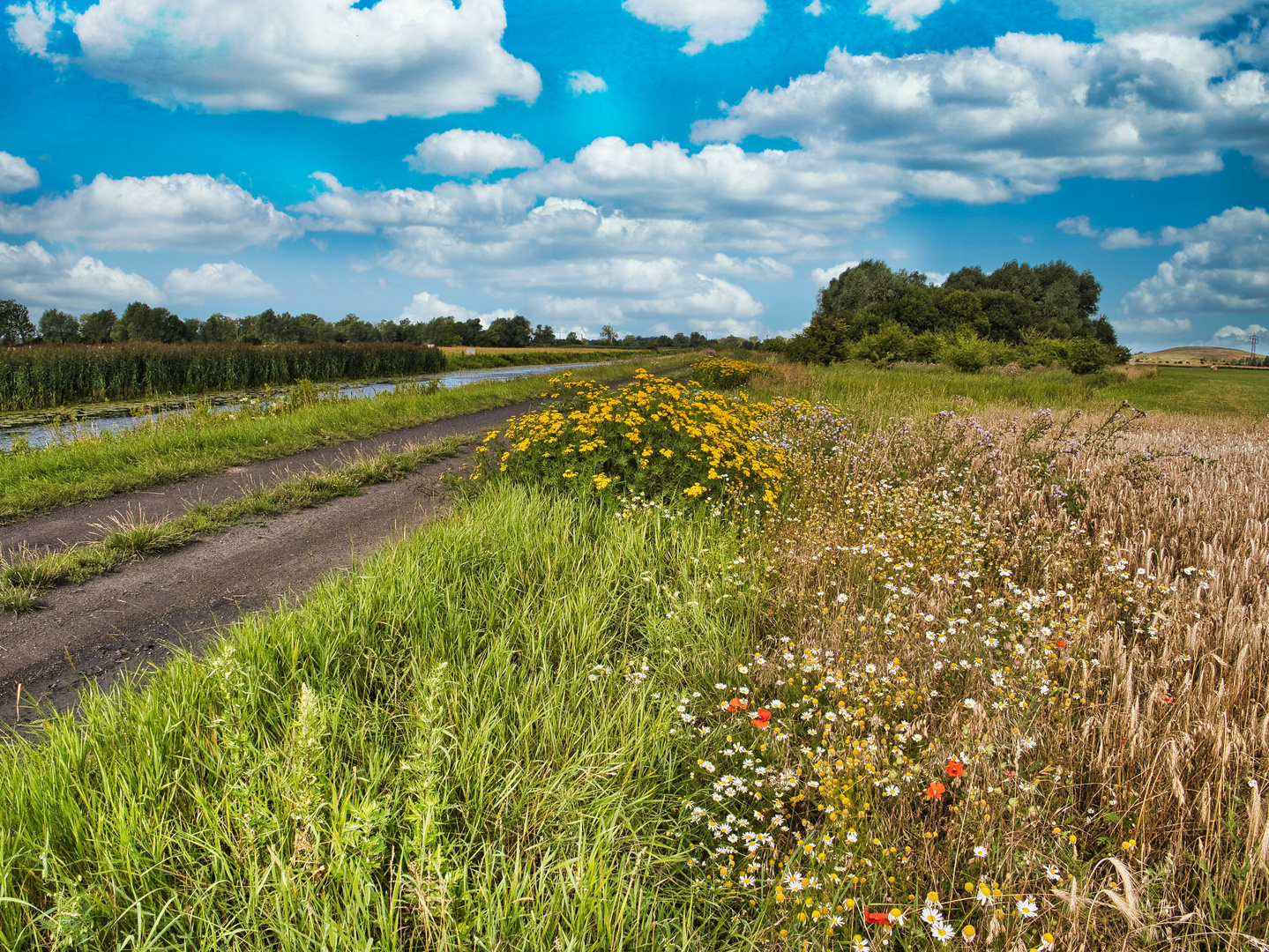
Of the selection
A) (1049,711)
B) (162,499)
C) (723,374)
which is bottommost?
(1049,711)

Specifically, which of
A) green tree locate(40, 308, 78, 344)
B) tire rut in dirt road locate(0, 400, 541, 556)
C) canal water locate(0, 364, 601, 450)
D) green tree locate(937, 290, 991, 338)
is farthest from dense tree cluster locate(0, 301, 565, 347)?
green tree locate(937, 290, 991, 338)

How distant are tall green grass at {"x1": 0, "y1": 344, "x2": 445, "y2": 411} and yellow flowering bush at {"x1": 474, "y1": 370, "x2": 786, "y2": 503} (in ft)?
82.0

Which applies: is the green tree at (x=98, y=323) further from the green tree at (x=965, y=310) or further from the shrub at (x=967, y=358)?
the green tree at (x=965, y=310)

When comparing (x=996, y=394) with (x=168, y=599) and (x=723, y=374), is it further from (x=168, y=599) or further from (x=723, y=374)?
(x=168, y=599)

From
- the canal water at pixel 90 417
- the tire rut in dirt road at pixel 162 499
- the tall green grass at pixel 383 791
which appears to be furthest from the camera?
the canal water at pixel 90 417

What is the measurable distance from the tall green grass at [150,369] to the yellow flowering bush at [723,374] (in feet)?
65.4

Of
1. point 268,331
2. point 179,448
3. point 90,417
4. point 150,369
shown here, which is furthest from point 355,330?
point 179,448

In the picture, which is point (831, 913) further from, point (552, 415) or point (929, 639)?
point (552, 415)

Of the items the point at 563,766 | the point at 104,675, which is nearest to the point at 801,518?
the point at 563,766

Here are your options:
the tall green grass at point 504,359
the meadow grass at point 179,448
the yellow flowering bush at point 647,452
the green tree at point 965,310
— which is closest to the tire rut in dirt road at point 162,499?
the meadow grass at point 179,448

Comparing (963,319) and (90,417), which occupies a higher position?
(963,319)

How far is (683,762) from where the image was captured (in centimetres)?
273

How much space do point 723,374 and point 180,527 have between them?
19.9 m

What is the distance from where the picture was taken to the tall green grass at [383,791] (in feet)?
6.31
